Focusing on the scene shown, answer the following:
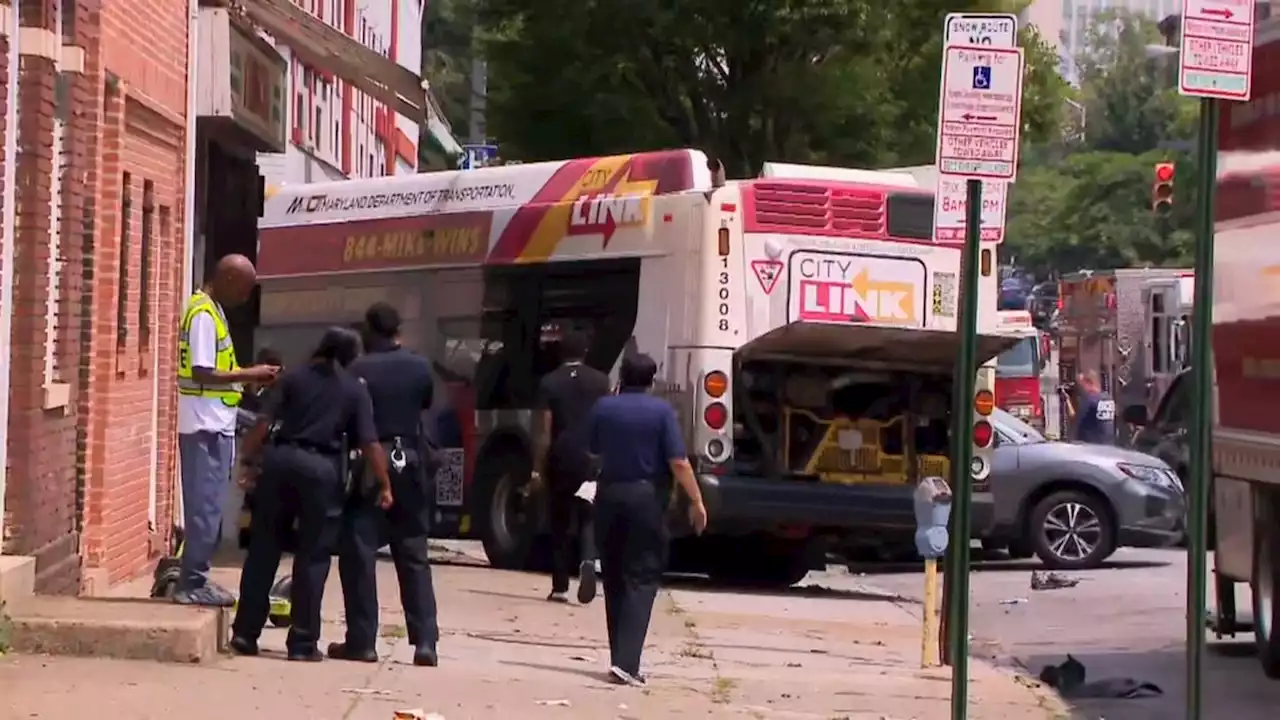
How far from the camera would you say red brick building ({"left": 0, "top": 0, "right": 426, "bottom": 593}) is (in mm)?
11523

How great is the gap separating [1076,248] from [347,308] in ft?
201

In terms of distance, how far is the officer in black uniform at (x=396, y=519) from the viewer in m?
11.6

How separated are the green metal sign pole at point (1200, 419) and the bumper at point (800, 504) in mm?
8089

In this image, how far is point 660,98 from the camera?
30047 millimetres

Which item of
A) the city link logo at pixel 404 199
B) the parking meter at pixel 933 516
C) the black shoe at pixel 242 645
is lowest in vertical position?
the black shoe at pixel 242 645

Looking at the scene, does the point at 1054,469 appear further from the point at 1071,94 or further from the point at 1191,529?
the point at 1071,94

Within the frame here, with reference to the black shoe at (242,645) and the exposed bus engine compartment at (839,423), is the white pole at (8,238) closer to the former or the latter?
the black shoe at (242,645)

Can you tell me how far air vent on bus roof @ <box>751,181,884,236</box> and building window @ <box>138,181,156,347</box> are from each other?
4.09 meters

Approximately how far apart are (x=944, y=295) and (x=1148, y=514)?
13.2 feet

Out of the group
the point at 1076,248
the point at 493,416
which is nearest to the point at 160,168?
the point at 493,416

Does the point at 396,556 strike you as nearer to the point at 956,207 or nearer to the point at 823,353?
the point at 956,207

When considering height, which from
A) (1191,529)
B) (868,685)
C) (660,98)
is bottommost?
(868,685)

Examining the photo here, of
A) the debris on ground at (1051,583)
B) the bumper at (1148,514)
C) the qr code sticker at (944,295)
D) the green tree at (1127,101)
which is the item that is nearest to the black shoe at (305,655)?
the qr code sticker at (944,295)

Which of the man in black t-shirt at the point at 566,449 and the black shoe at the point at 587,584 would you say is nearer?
the black shoe at the point at 587,584
